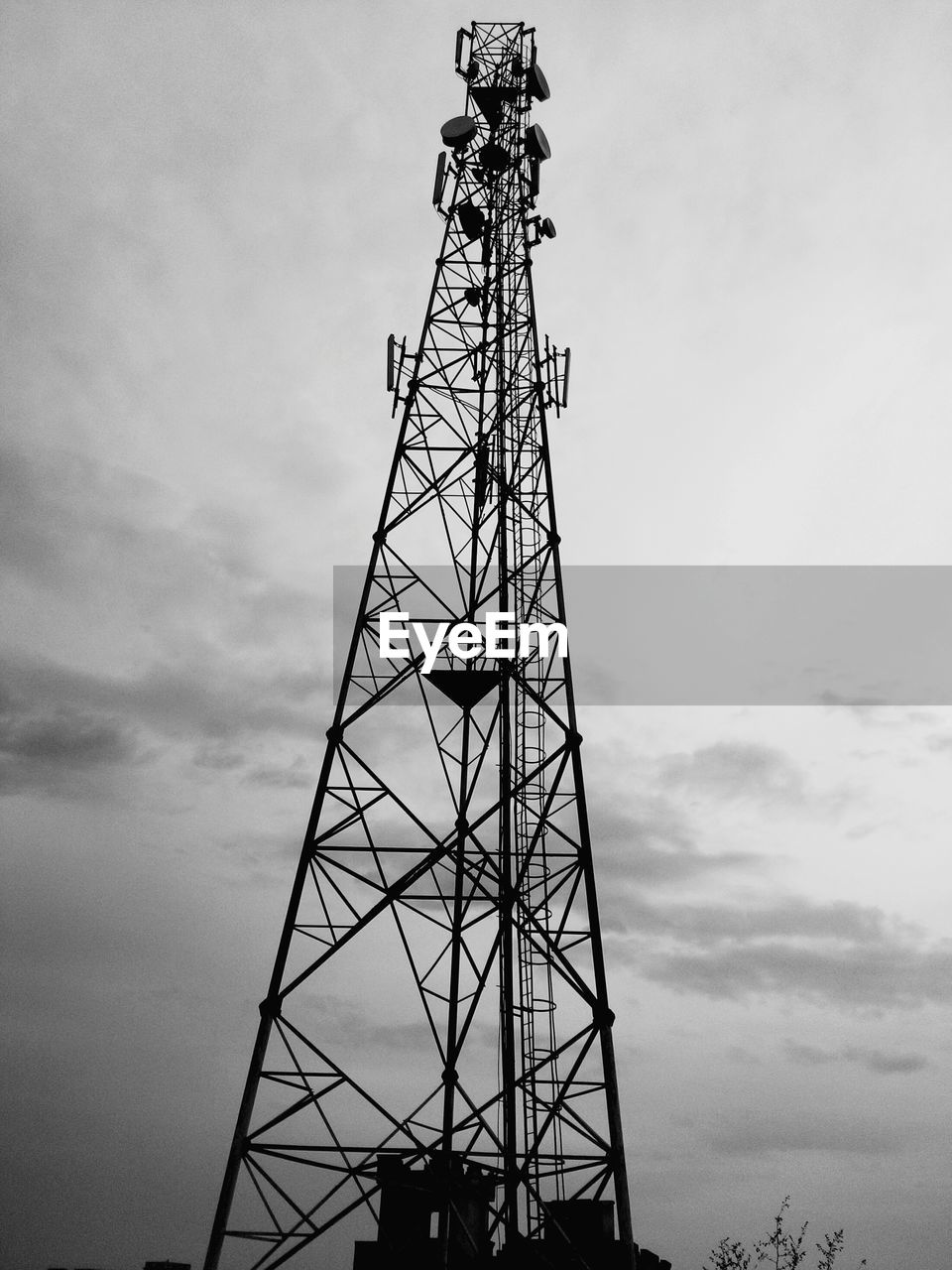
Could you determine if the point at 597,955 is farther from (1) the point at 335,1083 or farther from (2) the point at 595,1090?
(1) the point at 335,1083

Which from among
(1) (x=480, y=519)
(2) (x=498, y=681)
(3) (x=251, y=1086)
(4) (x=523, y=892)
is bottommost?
(3) (x=251, y=1086)

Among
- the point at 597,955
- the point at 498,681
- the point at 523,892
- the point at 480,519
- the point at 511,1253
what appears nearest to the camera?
the point at 511,1253

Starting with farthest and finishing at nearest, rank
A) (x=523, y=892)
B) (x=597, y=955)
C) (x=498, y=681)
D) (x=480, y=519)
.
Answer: (x=480, y=519)
(x=498, y=681)
(x=523, y=892)
(x=597, y=955)

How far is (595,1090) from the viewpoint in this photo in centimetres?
1920

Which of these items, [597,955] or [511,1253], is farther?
[597,955]

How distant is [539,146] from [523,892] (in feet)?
56.5

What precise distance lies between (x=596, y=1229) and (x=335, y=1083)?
4659 millimetres

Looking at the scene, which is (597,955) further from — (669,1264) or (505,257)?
(505,257)

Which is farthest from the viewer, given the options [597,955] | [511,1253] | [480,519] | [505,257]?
[505,257]

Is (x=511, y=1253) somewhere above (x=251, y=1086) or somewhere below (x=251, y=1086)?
below

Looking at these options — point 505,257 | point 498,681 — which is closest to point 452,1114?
point 498,681

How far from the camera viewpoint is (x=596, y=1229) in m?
18.3

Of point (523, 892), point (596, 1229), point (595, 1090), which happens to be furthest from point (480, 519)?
point (596, 1229)

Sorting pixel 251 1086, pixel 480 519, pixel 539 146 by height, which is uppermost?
pixel 539 146
